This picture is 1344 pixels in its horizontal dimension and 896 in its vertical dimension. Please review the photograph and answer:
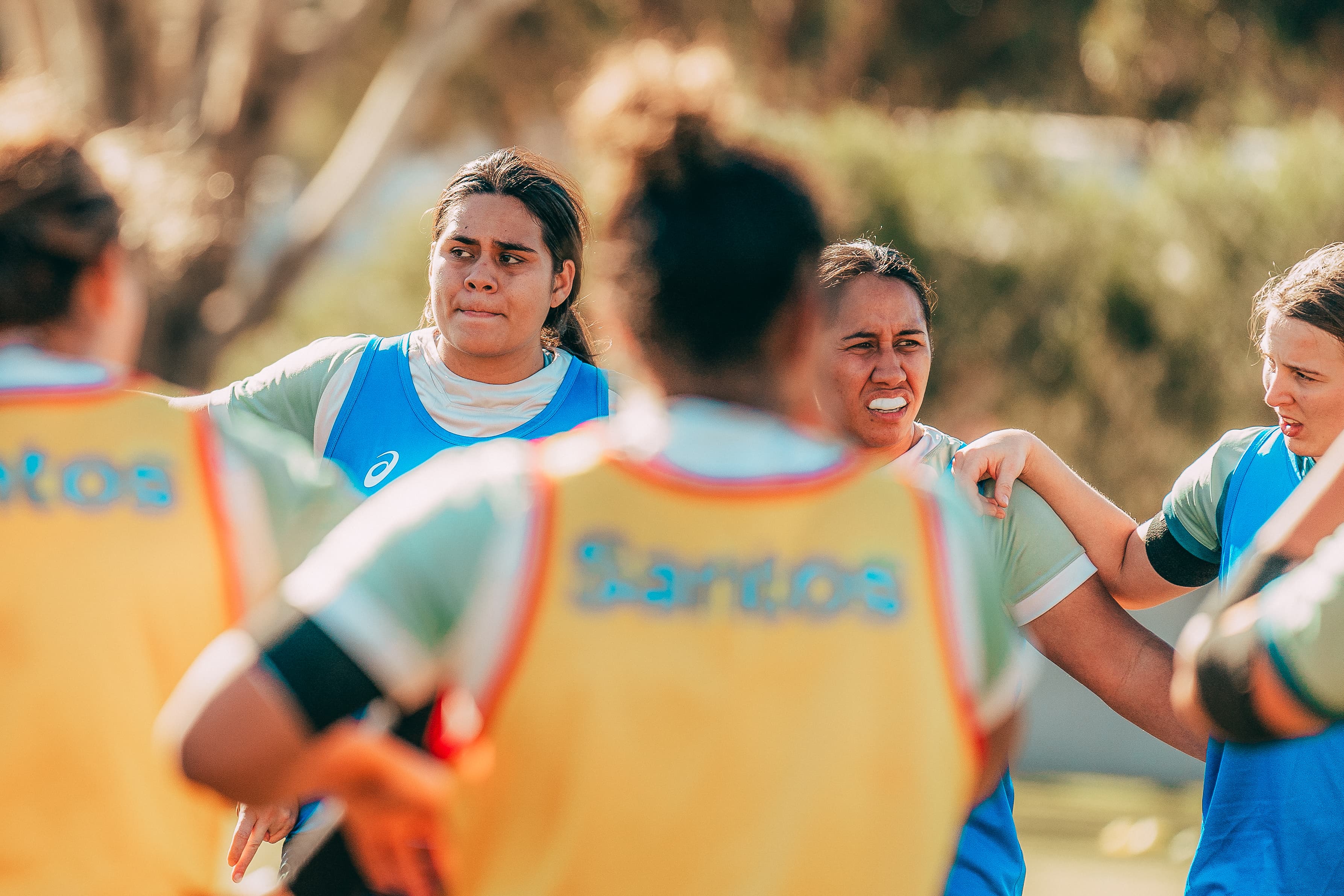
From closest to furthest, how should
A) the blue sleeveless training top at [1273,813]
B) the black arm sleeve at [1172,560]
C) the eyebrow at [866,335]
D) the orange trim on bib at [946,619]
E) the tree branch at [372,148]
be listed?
the orange trim on bib at [946,619], the blue sleeveless training top at [1273,813], the black arm sleeve at [1172,560], the eyebrow at [866,335], the tree branch at [372,148]

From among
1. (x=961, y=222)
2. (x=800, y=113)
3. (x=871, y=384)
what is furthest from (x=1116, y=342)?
(x=871, y=384)

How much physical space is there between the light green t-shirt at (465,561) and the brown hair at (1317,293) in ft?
6.39

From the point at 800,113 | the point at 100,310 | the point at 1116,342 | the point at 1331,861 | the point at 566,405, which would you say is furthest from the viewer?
the point at 800,113

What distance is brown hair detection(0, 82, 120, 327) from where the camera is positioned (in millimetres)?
1765

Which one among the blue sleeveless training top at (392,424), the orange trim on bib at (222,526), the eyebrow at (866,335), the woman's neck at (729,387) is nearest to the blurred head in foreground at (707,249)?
the woman's neck at (729,387)

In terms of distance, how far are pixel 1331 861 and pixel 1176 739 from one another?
1.22 ft

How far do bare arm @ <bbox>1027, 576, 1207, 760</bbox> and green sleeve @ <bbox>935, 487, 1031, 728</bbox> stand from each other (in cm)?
147

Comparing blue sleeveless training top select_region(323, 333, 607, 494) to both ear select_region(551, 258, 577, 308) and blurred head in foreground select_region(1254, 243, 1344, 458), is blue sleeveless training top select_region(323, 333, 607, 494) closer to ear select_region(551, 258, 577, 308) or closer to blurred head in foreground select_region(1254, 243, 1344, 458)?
ear select_region(551, 258, 577, 308)

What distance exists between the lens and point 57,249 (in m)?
1.78

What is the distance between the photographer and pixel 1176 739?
3.07 metres

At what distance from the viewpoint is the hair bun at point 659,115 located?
168cm

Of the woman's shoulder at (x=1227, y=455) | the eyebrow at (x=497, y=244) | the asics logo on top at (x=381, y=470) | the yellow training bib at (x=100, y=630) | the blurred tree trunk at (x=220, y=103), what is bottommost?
the yellow training bib at (x=100, y=630)

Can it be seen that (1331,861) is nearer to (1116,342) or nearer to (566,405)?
(566,405)

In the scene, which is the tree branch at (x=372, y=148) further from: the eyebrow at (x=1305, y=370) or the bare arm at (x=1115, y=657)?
the eyebrow at (x=1305, y=370)
